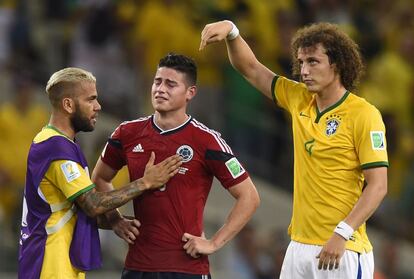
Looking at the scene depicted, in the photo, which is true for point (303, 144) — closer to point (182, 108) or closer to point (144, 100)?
point (182, 108)

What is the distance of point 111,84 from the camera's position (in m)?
13.7

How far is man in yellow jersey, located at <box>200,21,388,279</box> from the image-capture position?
7328mm

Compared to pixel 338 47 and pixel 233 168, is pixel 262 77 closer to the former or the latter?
pixel 338 47

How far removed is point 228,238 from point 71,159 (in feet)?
3.38

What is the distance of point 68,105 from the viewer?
288 inches

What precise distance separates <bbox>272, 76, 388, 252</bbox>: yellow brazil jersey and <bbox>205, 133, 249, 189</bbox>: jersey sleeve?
398 millimetres

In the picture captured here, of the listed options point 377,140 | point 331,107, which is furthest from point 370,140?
point 331,107

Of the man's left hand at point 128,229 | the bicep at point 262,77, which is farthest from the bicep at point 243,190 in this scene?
the bicep at point 262,77

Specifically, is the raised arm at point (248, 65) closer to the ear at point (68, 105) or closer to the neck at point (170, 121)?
the neck at point (170, 121)

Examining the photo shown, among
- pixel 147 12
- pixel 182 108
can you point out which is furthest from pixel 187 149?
pixel 147 12

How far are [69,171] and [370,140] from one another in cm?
174

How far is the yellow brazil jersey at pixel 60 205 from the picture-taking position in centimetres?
718

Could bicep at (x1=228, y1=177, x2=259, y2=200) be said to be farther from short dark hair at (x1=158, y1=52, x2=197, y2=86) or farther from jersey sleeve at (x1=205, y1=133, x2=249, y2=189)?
short dark hair at (x1=158, y1=52, x2=197, y2=86)

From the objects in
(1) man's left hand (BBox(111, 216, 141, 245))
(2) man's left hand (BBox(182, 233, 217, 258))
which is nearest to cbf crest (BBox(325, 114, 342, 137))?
(2) man's left hand (BBox(182, 233, 217, 258))
